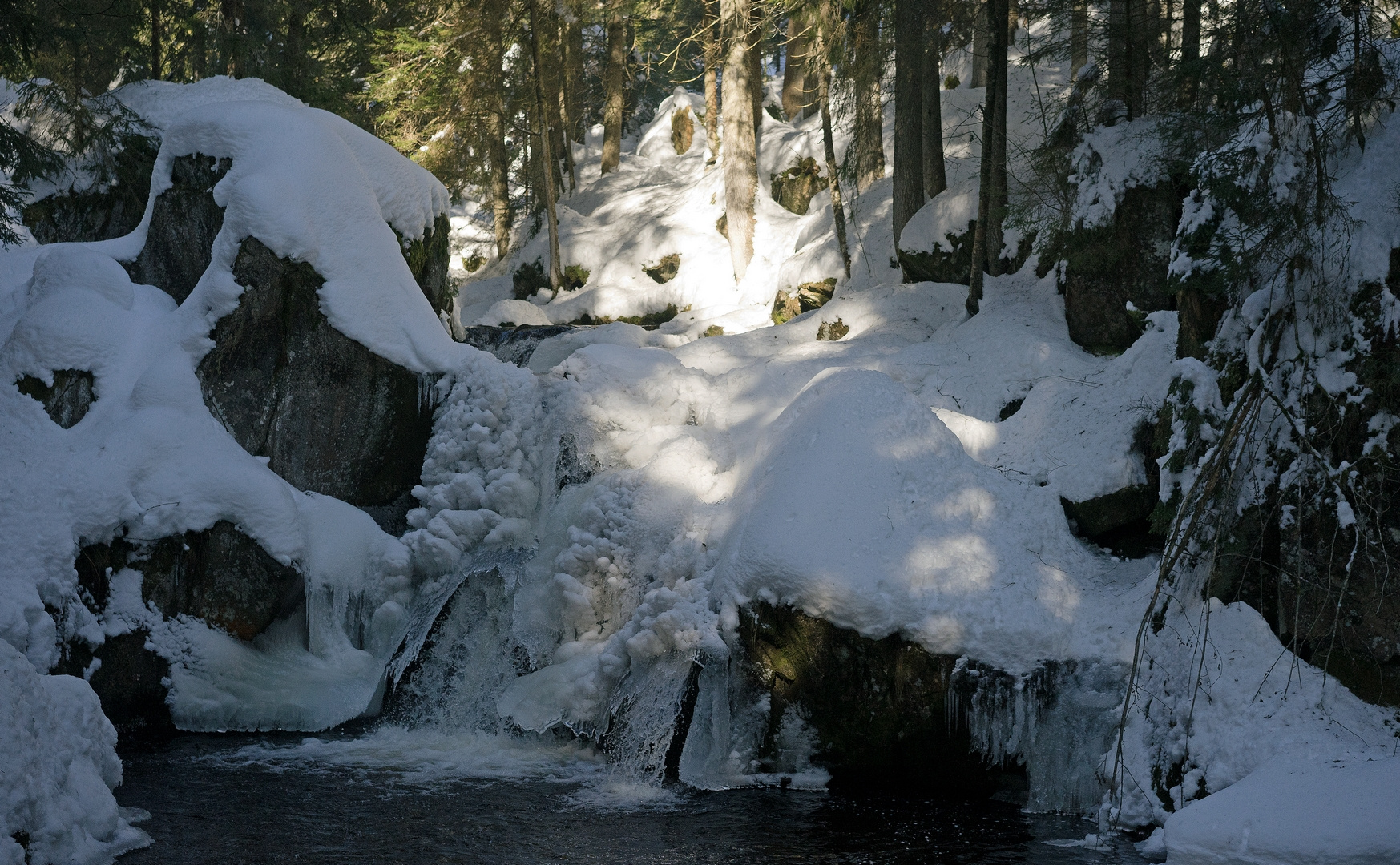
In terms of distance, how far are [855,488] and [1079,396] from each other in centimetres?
257

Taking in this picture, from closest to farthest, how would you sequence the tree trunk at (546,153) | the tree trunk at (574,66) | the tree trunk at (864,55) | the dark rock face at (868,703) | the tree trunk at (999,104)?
1. the dark rock face at (868,703)
2. the tree trunk at (999,104)
3. the tree trunk at (864,55)
4. the tree trunk at (546,153)
5. the tree trunk at (574,66)

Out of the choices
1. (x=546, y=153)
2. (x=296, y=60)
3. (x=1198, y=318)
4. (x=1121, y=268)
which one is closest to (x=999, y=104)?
(x=1121, y=268)

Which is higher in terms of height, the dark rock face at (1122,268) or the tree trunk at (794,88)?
the tree trunk at (794,88)

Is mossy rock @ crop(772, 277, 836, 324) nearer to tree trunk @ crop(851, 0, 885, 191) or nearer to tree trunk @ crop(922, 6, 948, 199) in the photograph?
tree trunk @ crop(851, 0, 885, 191)

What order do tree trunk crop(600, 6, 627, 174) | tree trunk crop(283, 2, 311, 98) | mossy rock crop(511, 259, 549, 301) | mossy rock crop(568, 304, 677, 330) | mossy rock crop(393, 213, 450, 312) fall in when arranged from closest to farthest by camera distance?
mossy rock crop(393, 213, 450, 312) → tree trunk crop(283, 2, 311, 98) → mossy rock crop(568, 304, 677, 330) → mossy rock crop(511, 259, 549, 301) → tree trunk crop(600, 6, 627, 174)

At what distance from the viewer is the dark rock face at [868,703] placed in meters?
6.48

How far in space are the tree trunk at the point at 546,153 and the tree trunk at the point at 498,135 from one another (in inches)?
28.2

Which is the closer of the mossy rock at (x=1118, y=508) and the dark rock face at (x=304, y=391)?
the mossy rock at (x=1118, y=508)

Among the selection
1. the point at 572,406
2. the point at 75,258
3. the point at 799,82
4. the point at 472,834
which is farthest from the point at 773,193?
the point at 472,834

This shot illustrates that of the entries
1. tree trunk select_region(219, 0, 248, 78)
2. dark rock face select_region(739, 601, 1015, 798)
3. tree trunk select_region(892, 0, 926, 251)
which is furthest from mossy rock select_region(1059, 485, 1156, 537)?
tree trunk select_region(219, 0, 248, 78)

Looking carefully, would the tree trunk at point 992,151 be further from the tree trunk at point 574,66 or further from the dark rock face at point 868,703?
the tree trunk at point 574,66

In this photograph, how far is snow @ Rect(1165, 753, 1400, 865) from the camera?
4.55 metres

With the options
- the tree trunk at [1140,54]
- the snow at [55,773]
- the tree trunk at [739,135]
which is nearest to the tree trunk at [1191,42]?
the tree trunk at [1140,54]

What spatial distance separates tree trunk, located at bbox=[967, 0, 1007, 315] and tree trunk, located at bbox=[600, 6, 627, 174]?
12781 millimetres
